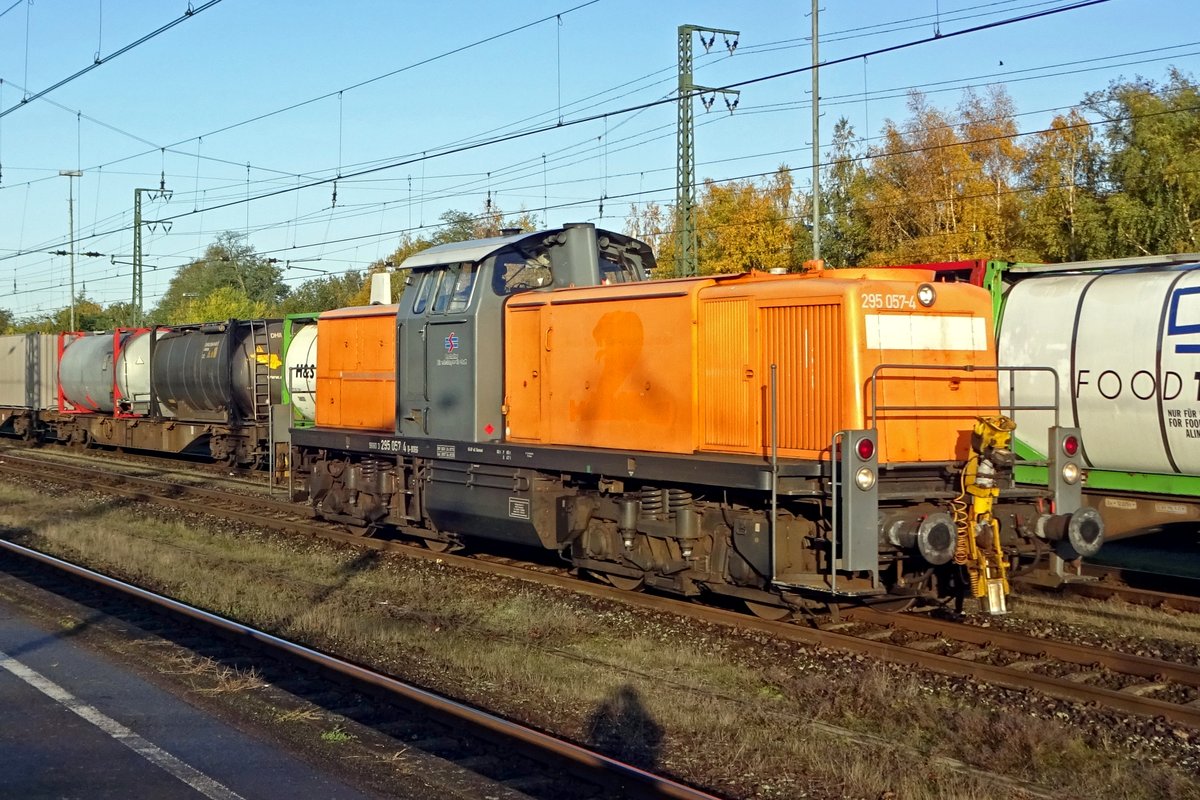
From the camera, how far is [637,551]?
1039 centimetres

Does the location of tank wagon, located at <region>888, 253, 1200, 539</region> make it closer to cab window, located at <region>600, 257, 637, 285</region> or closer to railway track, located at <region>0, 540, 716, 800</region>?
cab window, located at <region>600, 257, 637, 285</region>

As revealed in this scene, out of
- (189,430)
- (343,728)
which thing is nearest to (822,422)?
(343,728)

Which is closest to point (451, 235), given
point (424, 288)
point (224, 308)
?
point (224, 308)

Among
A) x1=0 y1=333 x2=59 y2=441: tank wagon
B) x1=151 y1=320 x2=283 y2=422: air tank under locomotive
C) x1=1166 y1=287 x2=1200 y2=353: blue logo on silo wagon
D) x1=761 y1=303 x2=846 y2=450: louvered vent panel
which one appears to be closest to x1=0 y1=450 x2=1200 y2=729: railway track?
x1=761 y1=303 x2=846 y2=450: louvered vent panel

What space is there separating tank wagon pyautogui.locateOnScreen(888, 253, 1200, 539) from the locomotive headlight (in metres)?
Answer: 3.82

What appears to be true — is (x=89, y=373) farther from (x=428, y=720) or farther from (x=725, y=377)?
(x=428, y=720)

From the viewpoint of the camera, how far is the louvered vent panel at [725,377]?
9359 millimetres

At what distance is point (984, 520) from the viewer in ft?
28.0

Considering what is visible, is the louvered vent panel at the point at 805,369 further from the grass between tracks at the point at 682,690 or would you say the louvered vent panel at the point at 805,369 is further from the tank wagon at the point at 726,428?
the grass between tracks at the point at 682,690

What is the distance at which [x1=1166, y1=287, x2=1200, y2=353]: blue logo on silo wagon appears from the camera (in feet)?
35.5

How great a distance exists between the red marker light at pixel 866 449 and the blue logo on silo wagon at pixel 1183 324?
4.74 meters

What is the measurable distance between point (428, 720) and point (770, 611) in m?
3.78

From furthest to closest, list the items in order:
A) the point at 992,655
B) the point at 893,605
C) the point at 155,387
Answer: the point at 155,387
the point at 893,605
the point at 992,655

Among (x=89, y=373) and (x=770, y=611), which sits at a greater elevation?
(x=89, y=373)
